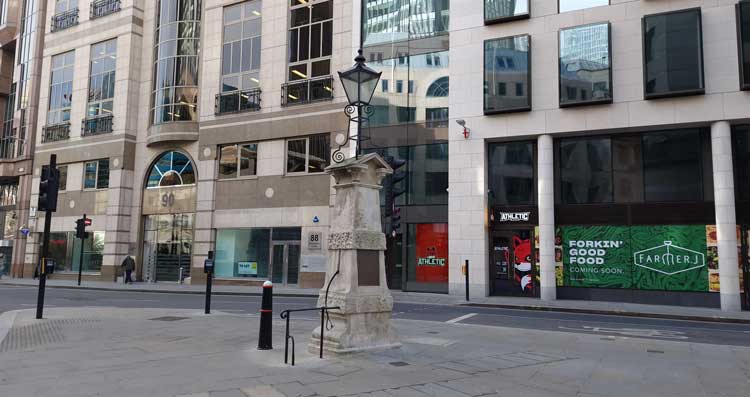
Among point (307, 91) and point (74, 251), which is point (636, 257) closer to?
point (307, 91)

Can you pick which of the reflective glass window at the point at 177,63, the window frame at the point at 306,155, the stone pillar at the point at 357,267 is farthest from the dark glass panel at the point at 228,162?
the stone pillar at the point at 357,267

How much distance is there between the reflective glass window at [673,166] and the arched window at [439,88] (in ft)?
27.1

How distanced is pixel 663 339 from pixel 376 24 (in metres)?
19.3

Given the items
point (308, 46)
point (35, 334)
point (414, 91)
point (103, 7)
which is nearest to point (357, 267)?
point (35, 334)

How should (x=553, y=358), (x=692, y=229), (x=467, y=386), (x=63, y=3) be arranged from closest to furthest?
(x=467, y=386) → (x=553, y=358) → (x=692, y=229) → (x=63, y=3)

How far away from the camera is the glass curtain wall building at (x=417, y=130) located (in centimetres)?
2369

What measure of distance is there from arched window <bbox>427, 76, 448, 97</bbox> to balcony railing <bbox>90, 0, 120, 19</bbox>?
70.8 ft

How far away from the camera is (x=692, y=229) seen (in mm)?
19422

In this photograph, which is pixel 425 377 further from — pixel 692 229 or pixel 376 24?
pixel 376 24

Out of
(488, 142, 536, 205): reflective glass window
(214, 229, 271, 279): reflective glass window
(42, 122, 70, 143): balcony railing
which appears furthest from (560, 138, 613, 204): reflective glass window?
(42, 122, 70, 143): balcony railing

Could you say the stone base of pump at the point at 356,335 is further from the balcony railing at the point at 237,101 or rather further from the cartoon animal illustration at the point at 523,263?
the balcony railing at the point at 237,101

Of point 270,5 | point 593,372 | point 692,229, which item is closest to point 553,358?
point 593,372

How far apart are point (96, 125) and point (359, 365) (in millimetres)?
31569

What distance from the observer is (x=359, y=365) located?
25.2ft
